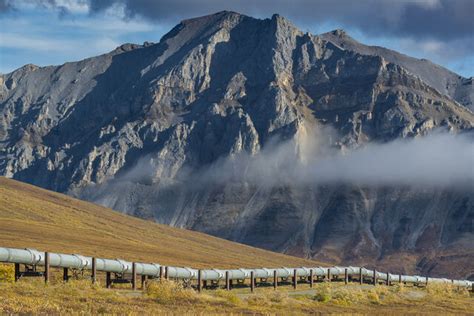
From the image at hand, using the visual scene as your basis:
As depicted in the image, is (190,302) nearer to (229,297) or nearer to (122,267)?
(229,297)

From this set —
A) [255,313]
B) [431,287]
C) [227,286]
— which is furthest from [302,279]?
[255,313]

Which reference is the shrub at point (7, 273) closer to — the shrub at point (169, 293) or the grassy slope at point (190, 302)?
the grassy slope at point (190, 302)

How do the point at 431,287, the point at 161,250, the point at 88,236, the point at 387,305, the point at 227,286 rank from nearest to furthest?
the point at 387,305
the point at 227,286
the point at 431,287
the point at 88,236
the point at 161,250

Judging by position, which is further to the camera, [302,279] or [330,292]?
[302,279]

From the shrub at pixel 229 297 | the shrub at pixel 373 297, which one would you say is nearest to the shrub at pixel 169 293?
the shrub at pixel 229 297

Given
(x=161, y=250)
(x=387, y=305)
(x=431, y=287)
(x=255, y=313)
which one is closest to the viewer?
(x=255, y=313)

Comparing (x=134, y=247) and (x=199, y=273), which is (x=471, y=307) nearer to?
(x=199, y=273)

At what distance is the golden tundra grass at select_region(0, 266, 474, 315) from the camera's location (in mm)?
41156

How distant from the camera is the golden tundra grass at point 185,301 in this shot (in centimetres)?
4116

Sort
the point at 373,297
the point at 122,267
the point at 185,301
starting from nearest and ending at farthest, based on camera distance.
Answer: the point at 185,301, the point at 122,267, the point at 373,297

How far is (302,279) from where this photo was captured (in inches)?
3462

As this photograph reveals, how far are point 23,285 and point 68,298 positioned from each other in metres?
5.88

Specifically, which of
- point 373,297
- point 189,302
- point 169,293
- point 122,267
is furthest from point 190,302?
point 373,297

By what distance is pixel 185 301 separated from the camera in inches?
1987
